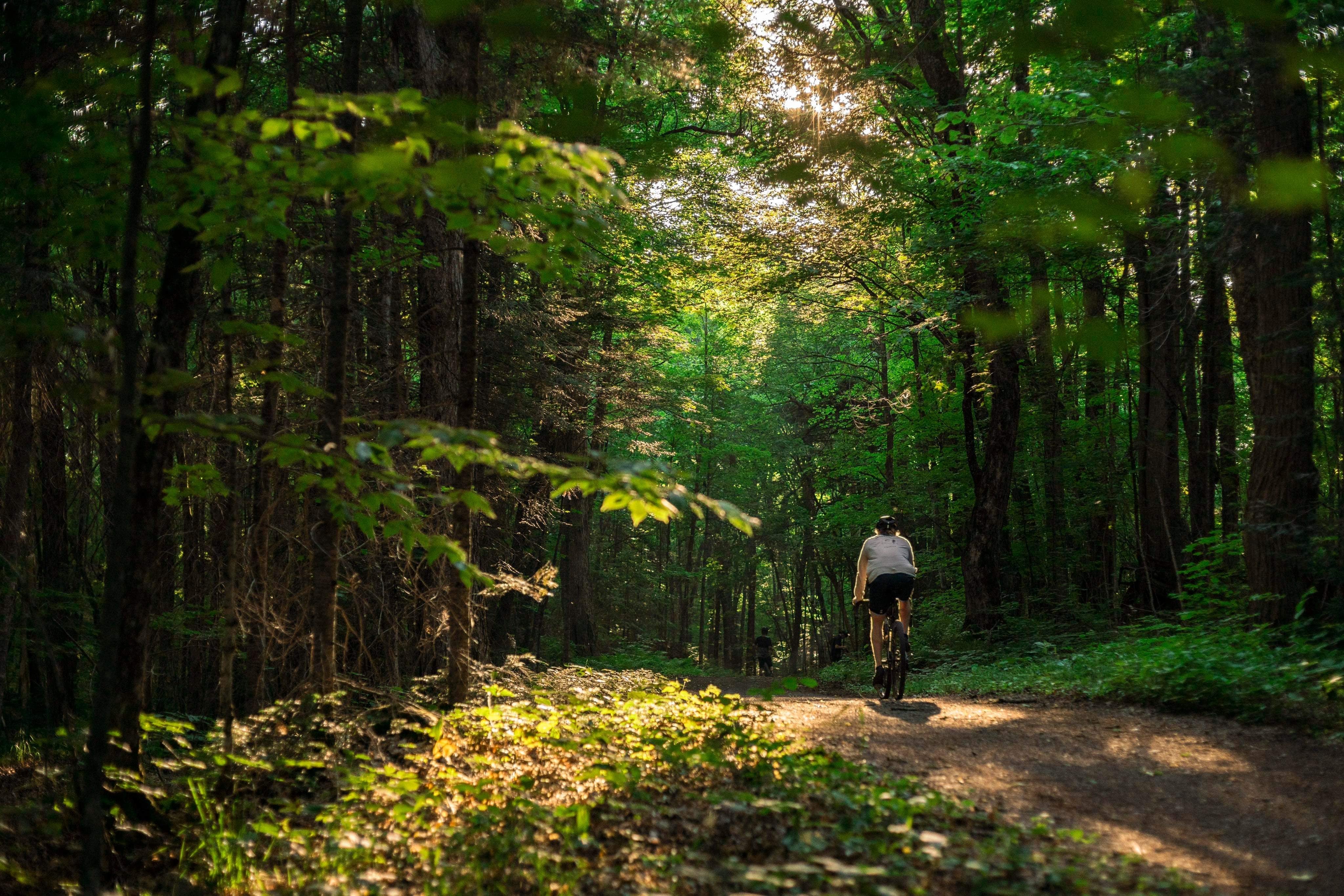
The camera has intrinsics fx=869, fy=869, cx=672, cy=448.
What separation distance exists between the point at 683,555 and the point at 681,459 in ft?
36.4

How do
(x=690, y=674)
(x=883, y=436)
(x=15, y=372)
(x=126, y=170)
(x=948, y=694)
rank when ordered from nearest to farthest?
(x=126, y=170) < (x=15, y=372) < (x=948, y=694) < (x=690, y=674) < (x=883, y=436)

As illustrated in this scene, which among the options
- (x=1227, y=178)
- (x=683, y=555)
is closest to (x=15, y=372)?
(x=1227, y=178)

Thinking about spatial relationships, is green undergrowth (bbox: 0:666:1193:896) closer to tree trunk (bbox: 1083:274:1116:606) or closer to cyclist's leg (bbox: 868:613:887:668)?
cyclist's leg (bbox: 868:613:887:668)

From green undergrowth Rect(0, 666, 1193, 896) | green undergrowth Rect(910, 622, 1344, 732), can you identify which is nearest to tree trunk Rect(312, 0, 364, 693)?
green undergrowth Rect(0, 666, 1193, 896)

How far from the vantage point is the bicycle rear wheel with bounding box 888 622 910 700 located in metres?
9.65

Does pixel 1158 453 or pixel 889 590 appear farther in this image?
pixel 1158 453

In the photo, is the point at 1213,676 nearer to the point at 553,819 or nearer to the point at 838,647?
the point at 553,819

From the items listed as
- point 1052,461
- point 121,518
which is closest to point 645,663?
point 1052,461

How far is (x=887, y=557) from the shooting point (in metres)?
9.51

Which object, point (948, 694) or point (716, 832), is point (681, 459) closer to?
point (948, 694)

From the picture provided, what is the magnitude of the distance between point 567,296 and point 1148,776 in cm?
1223

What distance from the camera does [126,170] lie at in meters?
4.66

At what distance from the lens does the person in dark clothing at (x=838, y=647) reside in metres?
24.0

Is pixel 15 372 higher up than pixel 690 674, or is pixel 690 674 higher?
pixel 15 372
